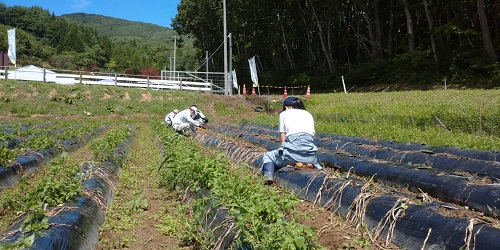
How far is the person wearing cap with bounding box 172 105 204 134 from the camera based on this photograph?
13.6 meters

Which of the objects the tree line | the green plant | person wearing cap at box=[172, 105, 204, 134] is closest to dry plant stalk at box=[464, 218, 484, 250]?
the green plant

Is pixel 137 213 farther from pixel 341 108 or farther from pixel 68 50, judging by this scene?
pixel 68 50

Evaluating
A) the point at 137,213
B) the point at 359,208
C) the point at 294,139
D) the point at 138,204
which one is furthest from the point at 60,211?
the point at 294,139

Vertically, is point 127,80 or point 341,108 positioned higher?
point 127,80

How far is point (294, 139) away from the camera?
5.95m

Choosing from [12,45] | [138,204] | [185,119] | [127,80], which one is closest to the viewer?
[138,204]

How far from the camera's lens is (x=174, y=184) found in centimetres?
634

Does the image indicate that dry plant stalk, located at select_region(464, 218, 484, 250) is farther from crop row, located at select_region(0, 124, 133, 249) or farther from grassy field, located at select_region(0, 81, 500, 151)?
grassy field, located at select_region(0, 81, 500, 151)

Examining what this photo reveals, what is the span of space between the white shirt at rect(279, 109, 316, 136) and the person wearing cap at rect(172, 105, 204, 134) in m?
7.80

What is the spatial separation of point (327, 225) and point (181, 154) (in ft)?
10.5

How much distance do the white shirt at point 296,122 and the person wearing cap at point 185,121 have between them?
7797mm

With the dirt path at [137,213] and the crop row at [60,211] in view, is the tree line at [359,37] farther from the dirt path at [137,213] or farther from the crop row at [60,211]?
the crop row at [60,211]

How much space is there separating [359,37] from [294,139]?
28554 millimetres

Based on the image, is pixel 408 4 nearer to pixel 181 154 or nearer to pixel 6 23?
pixel 181 154
